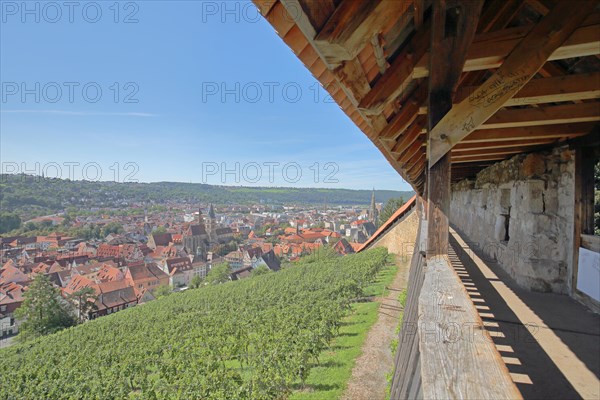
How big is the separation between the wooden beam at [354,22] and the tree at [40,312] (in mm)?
41924

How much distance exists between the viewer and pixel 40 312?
33.2 meters

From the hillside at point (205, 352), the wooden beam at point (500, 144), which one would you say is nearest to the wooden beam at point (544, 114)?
the wooden beam at point (500, 144)

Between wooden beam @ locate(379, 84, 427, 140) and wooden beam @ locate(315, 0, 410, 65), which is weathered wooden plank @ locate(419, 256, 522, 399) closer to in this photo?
wooden beam @ locate(315, 0, 410, 65)

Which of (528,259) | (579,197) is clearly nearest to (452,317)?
(579,197)

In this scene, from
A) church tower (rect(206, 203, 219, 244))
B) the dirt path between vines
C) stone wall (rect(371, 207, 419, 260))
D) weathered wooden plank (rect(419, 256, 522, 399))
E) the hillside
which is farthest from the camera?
church tower (rect(206, 203, 219, 244))

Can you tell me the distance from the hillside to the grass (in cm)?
28

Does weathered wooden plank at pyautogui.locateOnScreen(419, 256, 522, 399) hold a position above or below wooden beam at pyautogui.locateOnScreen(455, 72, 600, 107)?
below

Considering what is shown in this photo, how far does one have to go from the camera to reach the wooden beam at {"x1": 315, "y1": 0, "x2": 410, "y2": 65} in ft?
4.09

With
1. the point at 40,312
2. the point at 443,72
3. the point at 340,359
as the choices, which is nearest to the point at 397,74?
the point at 443,72

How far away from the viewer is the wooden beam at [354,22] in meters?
1.25

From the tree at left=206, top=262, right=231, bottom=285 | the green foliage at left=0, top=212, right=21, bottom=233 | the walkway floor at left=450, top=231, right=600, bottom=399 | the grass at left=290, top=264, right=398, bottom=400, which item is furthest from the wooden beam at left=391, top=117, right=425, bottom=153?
the green foliage at left=0, top=212, right=21, bottom=233

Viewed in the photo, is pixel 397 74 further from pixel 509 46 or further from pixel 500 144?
pixel 500 144

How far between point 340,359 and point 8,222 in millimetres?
106678

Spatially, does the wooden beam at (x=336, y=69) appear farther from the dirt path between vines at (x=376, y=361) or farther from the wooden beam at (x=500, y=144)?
the dirt path between vines at (x=376, y=361)
